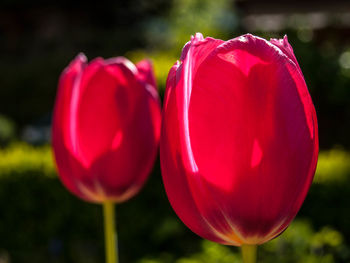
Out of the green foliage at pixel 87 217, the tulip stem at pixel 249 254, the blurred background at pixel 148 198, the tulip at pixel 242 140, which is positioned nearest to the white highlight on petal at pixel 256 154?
the tulip at pixel 242 140

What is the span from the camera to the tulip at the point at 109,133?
3.83ft

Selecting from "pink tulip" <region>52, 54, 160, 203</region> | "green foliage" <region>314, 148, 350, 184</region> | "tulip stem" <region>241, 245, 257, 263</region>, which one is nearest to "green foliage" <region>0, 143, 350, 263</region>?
"green foliage" <region>314, 148, 350, 184</region>

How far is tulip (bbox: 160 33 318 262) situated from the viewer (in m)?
0.81

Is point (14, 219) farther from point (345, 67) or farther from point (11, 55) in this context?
point (11, 55)

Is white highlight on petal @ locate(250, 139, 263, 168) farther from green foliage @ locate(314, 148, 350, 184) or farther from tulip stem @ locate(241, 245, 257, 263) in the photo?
green foliage @ locate(314, 148, 350, 184)

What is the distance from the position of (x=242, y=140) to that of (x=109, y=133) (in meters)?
0.42

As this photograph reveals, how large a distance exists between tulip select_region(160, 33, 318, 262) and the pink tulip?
0.33 meters

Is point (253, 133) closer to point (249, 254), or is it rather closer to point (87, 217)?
point (249, 254)

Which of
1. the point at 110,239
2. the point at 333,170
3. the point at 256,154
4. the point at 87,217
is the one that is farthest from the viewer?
the point at 87,217

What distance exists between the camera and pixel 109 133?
1181 mm

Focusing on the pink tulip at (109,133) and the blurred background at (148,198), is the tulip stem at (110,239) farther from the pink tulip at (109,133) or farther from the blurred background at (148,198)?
the blurred background at (148,198)

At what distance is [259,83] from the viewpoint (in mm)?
821

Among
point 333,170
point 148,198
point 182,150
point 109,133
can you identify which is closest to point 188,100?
point 182,150

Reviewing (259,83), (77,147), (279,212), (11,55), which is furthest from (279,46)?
(11,55)
